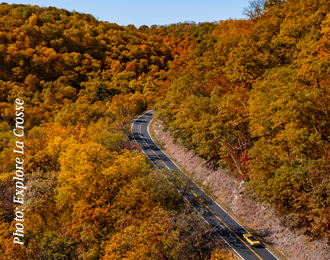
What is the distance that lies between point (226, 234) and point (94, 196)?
15509mm

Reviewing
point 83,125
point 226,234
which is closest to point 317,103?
point 226,234

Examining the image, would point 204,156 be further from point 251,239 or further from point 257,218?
point 251,239

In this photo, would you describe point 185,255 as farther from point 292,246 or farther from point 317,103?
point 317,103

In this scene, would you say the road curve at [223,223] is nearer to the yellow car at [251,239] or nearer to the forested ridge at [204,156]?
the yellow car at [251,239]

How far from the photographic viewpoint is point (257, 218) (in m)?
28.2

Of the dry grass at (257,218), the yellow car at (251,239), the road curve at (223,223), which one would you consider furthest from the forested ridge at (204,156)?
the yellow car at (251,239)

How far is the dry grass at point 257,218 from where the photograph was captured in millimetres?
22406

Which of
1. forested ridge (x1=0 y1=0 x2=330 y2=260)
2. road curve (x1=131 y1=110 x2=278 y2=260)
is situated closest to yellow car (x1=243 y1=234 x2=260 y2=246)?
road curve (x1=131 y1=110 x2=278 y2=260)

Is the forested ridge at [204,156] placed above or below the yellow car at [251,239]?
above

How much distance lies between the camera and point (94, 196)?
2834 centimetres

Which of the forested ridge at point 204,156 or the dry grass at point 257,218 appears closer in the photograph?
the forested ridge at point 204,156

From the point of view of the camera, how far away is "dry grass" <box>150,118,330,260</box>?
22.4 m

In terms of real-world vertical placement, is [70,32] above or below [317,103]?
above

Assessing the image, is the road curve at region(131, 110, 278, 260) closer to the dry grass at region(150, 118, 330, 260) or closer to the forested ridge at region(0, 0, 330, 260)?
the dry grass at region(150, 118, 330, 260)
